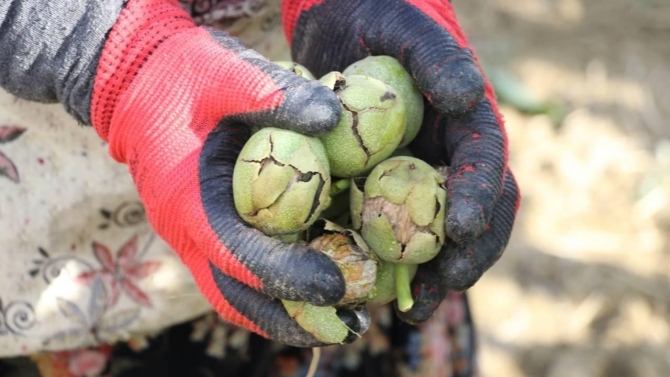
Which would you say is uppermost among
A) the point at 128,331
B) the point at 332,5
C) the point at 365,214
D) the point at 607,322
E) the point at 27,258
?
the point at 332,5

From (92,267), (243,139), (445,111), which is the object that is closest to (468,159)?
(445,111)

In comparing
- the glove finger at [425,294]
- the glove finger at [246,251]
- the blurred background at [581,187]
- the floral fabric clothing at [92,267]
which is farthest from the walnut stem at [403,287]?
the blurred background at [581,187]

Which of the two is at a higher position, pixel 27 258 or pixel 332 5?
pixel 332 5

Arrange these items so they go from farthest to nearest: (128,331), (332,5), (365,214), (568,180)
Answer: (568,180)
(128,331)
(332,5)
(365,214)

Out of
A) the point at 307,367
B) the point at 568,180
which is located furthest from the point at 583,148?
the point at 307,367

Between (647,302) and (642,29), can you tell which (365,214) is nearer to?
(647,302)

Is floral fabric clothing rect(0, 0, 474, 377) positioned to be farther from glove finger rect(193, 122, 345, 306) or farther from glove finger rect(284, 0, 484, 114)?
glove finger rect(193, 122, 345, 306)

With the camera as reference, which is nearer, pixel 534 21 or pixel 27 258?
pixel 27 258
